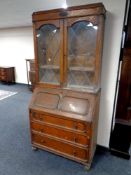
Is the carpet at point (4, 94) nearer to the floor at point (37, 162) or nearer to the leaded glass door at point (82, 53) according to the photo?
the floor at point (37, 162)

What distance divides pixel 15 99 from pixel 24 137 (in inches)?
79.4

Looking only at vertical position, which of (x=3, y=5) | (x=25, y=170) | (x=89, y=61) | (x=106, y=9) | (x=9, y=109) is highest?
(x=3, y=5)

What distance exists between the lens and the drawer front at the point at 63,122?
5.15 ft

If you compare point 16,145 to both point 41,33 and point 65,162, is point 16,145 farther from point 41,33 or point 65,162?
point 41,33

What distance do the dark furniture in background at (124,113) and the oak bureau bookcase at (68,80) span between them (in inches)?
22.1

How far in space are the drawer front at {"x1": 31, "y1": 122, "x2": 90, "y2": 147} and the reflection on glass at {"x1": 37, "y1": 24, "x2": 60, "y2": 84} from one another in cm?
62

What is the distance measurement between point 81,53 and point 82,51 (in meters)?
0.03

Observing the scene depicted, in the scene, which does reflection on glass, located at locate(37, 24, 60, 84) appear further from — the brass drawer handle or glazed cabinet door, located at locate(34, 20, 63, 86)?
the brass drawer handle

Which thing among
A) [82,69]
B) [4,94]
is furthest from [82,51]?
[4,94]

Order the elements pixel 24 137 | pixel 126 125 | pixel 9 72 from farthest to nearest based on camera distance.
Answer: pixel 9 72 → pixel 126 125 → pixel 24 137

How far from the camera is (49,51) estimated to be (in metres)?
1.83

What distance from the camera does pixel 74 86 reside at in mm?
1728

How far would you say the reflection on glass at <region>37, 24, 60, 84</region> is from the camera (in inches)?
67.9

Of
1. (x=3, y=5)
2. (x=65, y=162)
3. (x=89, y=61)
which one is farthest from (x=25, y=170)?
(x=3, y=5)
